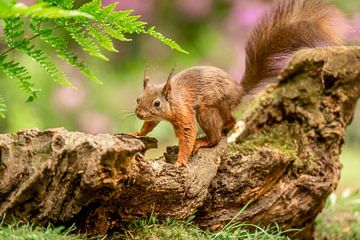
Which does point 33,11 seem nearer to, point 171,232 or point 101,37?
point 101,37

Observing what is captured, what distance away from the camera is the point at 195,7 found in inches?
302

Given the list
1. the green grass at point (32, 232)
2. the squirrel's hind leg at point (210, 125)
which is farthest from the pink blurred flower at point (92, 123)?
the green grass at point (32, 232)

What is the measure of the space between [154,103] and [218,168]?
389mm

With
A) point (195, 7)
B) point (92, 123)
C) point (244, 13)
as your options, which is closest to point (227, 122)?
point (92, 123)

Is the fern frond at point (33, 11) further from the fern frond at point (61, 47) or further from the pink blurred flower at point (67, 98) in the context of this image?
the pink blurred flower at point (67, 98)

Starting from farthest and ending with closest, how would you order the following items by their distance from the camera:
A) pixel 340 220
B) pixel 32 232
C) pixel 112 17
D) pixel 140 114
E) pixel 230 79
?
pixel 340 220, pixel 230 79, pixel 140 114, pixel 112 17, pixel 32 232

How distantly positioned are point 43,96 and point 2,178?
4401mm

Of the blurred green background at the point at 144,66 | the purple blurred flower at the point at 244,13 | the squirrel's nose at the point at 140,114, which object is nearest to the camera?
the squirrel's nose at the point at 140,114

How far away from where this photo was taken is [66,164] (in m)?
1.79

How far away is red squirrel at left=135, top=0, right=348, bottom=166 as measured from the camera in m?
2.44

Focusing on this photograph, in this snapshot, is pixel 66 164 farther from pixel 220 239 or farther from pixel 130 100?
pixel 130 100

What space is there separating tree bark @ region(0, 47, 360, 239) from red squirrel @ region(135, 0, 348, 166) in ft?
0.28

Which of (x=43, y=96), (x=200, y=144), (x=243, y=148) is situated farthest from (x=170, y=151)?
(x=43, y=96)

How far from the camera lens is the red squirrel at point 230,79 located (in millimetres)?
2438
